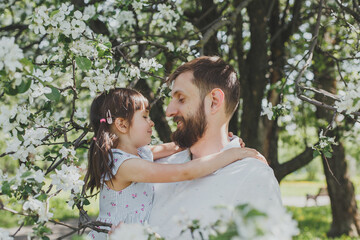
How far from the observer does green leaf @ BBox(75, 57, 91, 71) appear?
2326 millimetres

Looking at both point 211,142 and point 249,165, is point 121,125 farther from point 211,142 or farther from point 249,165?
point 249,165

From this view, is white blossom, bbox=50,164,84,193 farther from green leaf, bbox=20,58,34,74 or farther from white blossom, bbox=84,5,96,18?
white blossom, bbox=84,5,96,18

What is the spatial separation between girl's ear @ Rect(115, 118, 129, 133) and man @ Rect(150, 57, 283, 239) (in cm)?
35

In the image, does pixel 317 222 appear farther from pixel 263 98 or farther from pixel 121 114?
pixel 121 114

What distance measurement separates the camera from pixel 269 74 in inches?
220

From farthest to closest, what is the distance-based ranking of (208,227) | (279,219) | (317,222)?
(317,222), (208,227), (279,219)

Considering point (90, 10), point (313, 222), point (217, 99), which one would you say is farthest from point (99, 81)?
point (313, 222)

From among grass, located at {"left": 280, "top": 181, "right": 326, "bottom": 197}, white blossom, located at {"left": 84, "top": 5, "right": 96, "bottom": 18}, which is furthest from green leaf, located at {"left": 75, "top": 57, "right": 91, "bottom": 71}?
grass, located at {"left": 280, "top": 181, "right": 326, "bottom": 197}

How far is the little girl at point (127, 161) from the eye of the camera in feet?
7.47

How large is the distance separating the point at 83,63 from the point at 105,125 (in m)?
0.54

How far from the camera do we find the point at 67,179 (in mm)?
2029

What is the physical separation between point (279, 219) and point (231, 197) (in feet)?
3.38

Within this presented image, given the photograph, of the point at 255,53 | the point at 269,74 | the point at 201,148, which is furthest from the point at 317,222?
the point at 201,148

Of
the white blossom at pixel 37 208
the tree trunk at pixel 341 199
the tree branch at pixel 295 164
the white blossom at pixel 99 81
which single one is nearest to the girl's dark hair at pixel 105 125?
the white blossom at pixel 99 81
